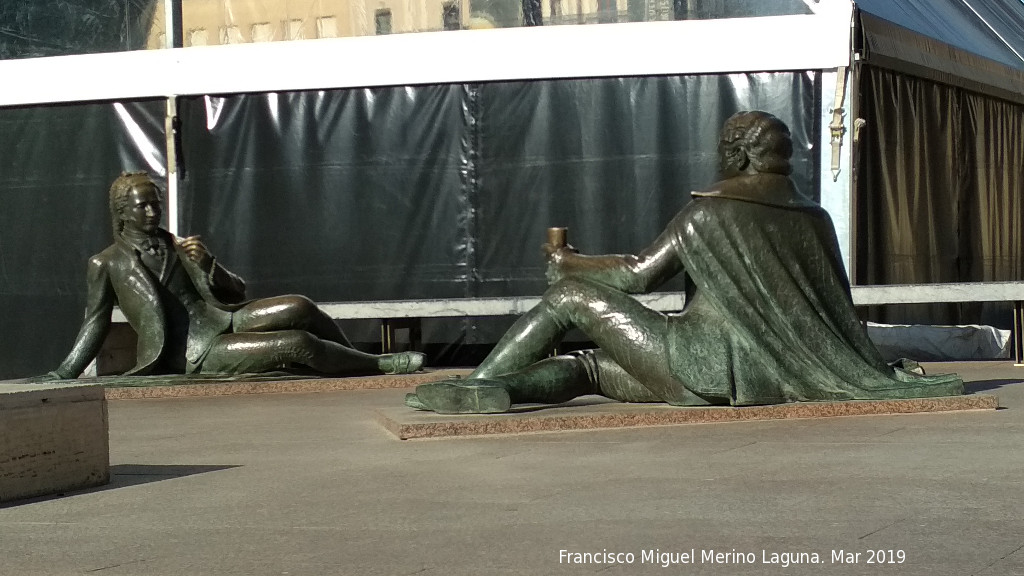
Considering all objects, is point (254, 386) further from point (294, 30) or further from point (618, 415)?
point (294, 30)

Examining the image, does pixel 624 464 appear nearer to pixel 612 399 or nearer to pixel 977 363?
pixel 612 399

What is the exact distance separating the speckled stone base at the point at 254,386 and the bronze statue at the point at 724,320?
3.32 m

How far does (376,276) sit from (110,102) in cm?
321

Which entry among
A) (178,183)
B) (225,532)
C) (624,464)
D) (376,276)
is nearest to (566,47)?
(376,276)

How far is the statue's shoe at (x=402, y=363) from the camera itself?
39.1 ft

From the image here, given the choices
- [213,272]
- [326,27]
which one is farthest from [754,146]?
[326,27]

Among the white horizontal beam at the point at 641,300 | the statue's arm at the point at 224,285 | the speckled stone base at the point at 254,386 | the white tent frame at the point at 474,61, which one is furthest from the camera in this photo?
the white tent frame at the point at 474,61

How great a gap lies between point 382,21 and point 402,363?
3.88 meters

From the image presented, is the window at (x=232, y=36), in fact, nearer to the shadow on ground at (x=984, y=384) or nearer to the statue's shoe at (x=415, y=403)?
the statue's shoe at (x=415, y=403)

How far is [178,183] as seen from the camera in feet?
47.4

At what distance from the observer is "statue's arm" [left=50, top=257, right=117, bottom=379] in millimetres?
10984

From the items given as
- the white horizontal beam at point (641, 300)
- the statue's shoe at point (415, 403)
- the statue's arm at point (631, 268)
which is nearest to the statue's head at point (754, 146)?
the statue's arm at point (631, 268)

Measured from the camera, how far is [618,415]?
24.4 ft

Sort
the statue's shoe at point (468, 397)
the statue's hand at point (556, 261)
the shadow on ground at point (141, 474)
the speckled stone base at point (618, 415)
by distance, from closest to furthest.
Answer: the shadow on ground at point (141, 474) < the speckled stone base at point (618, 415) < the statue's shoe at point (468, 397) < the statue's hand at point (556, 261)
